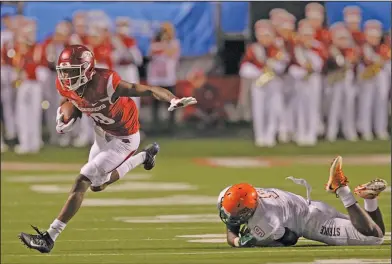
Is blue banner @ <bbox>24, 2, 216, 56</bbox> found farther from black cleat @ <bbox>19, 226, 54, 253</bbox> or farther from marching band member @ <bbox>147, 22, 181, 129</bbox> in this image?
black cleat @ <bbox>19, 226, 54, 253</bbox>

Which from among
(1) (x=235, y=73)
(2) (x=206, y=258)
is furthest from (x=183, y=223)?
(1) (x=235, y=73)

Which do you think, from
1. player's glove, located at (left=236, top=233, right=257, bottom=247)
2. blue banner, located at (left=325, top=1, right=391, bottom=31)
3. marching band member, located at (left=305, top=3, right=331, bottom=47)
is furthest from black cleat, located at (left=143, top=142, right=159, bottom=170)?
blue banner, located at (left=325, top=1, right=391, bottom=31)

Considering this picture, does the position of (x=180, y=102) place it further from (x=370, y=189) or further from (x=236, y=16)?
(x=236, y=16)

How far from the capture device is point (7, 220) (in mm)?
13102

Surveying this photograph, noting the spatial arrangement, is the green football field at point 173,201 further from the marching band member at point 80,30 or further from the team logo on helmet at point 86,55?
the team logo on helmet at point 86,55

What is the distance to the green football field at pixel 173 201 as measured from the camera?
795 centimetres

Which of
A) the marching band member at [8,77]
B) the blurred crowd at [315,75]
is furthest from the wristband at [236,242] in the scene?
the marching band member at [8,77]

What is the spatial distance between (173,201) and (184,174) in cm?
248

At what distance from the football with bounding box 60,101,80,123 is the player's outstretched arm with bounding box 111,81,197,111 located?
140mm

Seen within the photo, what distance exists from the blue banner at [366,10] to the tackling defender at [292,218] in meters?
1.01

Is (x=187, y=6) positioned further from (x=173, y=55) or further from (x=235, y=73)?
(x=235, y=73)

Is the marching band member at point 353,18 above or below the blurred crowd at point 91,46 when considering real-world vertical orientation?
above

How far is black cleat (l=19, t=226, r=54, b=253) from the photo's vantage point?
4.95 metres

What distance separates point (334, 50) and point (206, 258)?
2.18 meters
